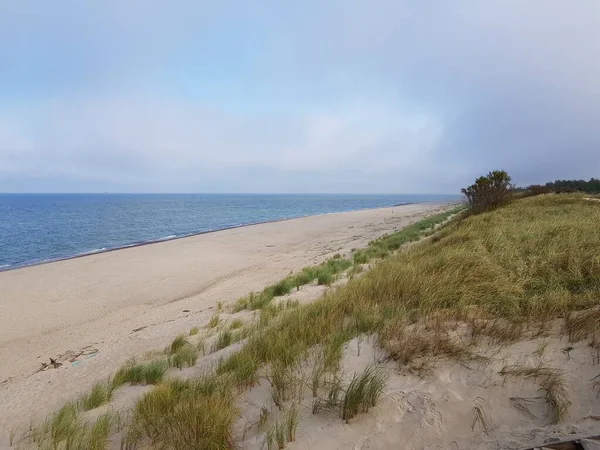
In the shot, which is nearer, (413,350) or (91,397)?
(413,350)

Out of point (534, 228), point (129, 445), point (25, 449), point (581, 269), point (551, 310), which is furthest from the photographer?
point (534, 228)

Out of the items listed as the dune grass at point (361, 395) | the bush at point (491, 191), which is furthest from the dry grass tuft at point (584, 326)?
the bush at point (491, 191)

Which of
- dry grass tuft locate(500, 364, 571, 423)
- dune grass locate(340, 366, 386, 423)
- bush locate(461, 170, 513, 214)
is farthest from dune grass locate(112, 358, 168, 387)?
bush locate(461, 170, 513, 214)

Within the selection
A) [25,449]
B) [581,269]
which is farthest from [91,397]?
[581,269]

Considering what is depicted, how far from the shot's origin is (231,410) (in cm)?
320

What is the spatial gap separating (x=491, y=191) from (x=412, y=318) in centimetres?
1882

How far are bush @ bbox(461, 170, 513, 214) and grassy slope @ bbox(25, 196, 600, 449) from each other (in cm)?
1421

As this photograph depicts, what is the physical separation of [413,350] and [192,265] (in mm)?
15589

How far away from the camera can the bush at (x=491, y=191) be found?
65.6ft

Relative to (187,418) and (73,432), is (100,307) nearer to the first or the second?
(73,432)

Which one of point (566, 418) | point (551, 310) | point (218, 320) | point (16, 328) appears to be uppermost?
point (551, 310)

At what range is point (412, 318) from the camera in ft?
14.8

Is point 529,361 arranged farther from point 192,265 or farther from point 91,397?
point 192,265

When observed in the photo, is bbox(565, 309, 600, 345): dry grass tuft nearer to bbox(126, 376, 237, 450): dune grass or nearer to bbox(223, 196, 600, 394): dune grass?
bbox(223, 196, 600, 394): dune grass
